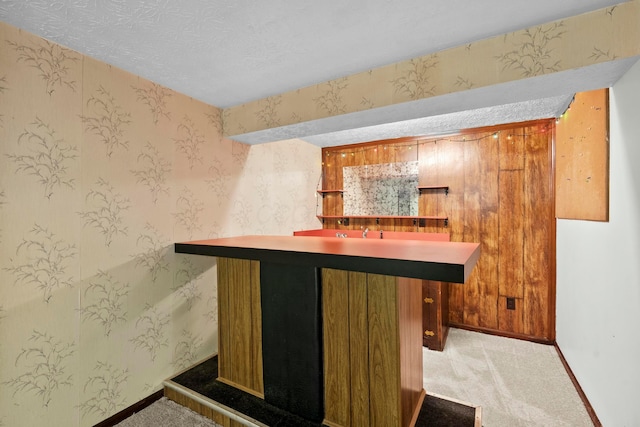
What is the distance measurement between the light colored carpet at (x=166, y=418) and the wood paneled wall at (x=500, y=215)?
2867 millimetres

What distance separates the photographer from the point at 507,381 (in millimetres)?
2369

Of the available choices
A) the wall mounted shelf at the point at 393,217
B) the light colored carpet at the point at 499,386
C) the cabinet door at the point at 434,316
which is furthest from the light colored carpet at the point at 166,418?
the wall mounted shelf at the point at 393,217

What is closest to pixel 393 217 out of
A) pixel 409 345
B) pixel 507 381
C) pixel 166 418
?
pixel 507 381

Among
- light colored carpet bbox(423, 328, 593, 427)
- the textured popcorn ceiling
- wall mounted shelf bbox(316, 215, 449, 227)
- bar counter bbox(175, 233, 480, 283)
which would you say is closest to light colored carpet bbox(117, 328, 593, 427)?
light colored carpet bbox(423, 328, 593, 427)

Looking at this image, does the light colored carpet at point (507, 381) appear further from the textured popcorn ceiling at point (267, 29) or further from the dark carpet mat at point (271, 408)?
the textured popcorn ceiling at point (267, 29)

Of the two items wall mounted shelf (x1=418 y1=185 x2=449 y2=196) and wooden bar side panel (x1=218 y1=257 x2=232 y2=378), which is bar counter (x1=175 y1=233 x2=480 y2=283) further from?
wall mounted shelf (x1=418 y1=185 x2=449 y2=196)

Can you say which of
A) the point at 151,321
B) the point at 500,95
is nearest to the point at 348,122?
the point at 500,95

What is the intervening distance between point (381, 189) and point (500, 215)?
143cm

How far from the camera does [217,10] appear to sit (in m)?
1.38

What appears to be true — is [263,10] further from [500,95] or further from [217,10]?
[500,95]

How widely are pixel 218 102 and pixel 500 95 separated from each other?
216cm

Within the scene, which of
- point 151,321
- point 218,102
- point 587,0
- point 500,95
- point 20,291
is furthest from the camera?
point 218,102

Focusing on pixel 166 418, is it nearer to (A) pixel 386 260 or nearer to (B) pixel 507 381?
(A) pixel 386 260

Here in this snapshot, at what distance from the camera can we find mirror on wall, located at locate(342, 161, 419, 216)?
373cm
